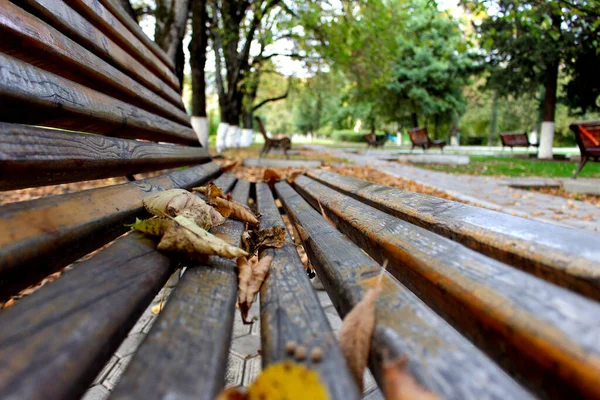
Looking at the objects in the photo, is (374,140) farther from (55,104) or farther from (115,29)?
(55,104)

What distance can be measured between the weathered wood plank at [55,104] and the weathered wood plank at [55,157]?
68 mm

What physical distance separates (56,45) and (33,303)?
910 mm

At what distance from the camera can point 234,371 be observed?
1.62m

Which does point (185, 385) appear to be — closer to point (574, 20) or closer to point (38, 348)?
point (38, 348)

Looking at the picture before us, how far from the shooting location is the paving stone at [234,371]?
5.04 ft

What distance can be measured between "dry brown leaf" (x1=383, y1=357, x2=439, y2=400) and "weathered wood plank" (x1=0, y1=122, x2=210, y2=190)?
781 millimetres

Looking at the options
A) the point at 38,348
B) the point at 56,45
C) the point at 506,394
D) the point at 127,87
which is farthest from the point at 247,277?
the point at 127,87

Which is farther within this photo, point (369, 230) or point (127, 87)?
point (127, 87)

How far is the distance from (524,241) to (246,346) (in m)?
1.45

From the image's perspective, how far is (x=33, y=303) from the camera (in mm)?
574

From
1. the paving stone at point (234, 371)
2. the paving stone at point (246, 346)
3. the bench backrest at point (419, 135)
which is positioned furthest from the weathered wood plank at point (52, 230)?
the bench backrest at point (419, 135)

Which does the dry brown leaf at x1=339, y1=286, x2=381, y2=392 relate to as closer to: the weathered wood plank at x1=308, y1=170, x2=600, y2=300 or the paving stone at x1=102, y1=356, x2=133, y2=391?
the weathered wood plank at x1=308, y1=170, x2=600, y2=300

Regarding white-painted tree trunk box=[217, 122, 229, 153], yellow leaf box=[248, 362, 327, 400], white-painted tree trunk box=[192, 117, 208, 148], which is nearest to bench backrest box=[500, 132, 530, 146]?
white-painted tree trunk box=[217, 122, 229, 153]

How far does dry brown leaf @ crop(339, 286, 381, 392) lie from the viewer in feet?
1.84
